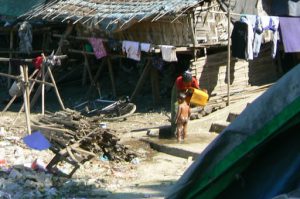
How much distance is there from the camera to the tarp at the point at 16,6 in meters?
19.2

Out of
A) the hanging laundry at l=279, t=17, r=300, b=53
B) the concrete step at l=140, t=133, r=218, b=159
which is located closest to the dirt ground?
the concrete step at l=140, t=133, r=218, b=159

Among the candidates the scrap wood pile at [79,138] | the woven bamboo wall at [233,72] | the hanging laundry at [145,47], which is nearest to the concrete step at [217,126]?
the woven bamboo wall at [233,72]

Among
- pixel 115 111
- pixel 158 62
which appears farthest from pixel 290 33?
pixel 115 111

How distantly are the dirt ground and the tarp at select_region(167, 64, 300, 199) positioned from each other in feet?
17.0

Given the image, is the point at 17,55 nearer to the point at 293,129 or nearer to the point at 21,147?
the point at 21,147

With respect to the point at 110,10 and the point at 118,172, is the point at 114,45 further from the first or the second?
the point at 118,172

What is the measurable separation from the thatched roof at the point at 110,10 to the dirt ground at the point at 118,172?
3255mm

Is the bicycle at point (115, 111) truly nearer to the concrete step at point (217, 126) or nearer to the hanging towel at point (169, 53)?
the hanging towel at point (169, 53)

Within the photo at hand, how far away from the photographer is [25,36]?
18797 mm

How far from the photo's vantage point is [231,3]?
15.0 metres

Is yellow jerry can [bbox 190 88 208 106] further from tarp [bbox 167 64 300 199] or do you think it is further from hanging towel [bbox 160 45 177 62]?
tarp [bbox 167 64 300 199]

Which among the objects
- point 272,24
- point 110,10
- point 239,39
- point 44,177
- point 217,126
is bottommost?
point 217,126

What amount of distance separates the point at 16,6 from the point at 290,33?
967cm

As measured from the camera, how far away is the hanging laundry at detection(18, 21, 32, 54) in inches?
735
